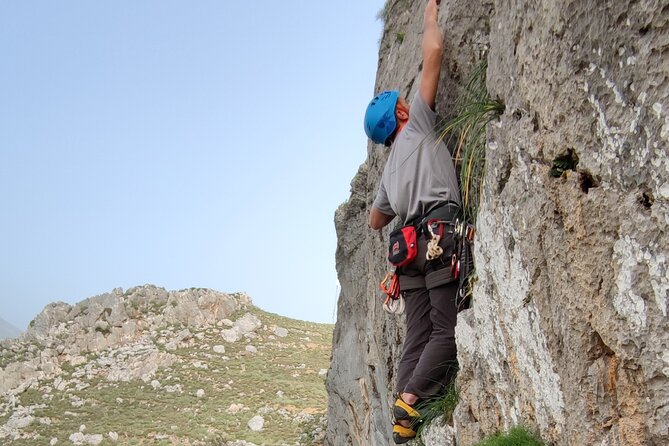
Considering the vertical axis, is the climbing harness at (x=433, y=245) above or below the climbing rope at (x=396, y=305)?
above

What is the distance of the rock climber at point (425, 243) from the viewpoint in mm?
5266

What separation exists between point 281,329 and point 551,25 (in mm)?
41859

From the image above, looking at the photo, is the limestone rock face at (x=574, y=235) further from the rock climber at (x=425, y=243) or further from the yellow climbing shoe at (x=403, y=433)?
the yellow climbing shoe at (x=403, y=433)

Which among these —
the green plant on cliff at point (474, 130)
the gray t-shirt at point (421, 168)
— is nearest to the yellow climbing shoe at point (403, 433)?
the gray t-shirt at point (421, 168)

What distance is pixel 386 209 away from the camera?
21.4 ft

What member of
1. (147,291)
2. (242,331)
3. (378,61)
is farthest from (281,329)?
(378,61)

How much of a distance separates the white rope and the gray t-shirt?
1.11ft

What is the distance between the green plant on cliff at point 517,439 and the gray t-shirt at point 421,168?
7.13 feet

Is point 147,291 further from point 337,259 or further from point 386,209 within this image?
point 386,209

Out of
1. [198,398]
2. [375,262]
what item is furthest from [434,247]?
[198,398]

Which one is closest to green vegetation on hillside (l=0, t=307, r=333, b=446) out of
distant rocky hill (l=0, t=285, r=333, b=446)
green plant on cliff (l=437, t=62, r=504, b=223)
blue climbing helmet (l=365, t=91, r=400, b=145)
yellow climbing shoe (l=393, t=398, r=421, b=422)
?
distant rocky hill (l=0, t=285, r=333, b=446)

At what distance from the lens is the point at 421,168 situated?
543 cm

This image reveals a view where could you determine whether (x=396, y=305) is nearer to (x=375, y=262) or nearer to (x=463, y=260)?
(x=463, y=260)

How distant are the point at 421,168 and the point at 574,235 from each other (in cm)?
238
